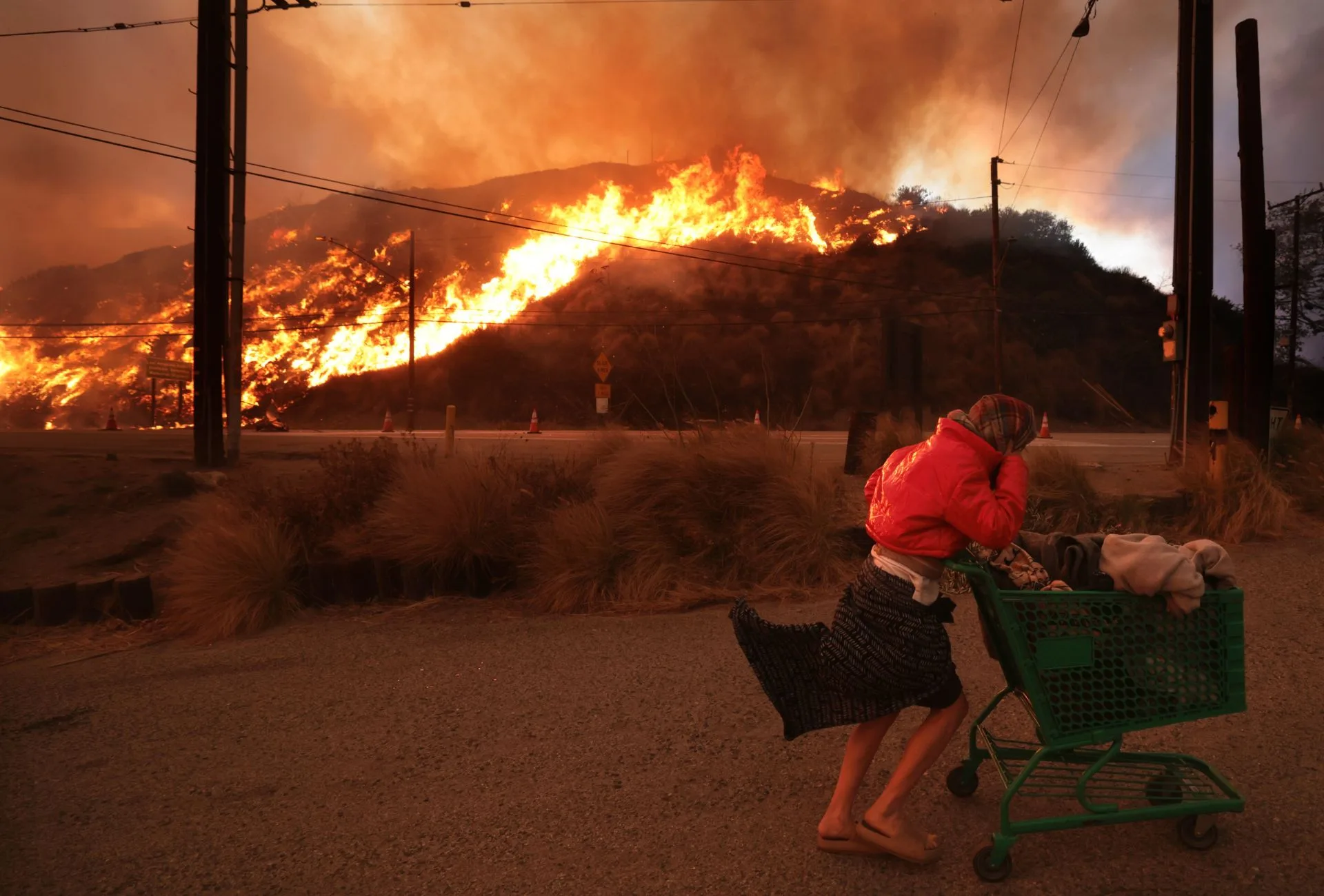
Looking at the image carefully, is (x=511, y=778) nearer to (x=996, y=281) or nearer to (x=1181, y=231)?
(x=1181, y=231)

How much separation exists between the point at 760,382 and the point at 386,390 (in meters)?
20.8

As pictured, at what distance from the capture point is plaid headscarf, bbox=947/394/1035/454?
2740 millimetres

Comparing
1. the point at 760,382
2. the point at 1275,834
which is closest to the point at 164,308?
the point at 760,382

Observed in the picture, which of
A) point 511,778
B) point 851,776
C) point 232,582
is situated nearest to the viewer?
point 851,776

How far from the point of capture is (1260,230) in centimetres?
1241

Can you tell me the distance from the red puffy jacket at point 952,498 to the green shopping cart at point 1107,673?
12cm

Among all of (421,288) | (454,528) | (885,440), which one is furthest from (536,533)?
(421,288)

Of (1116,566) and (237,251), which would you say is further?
(237,251)

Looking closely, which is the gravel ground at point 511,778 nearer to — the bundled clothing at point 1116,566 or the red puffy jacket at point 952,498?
the bundled clothing at point 1116,566

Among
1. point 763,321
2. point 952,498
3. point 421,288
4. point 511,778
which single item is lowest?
point 511,778

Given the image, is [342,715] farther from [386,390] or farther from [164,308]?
[164,308]

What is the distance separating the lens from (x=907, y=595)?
2.84m

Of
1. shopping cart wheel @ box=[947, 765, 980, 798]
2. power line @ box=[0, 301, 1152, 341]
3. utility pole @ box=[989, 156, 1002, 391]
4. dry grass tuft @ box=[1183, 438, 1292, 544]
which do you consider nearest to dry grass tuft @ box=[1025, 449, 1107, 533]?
dry grass tuft @ box=[1183, 438, 1292, 544]

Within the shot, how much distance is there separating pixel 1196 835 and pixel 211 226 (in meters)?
13.9
